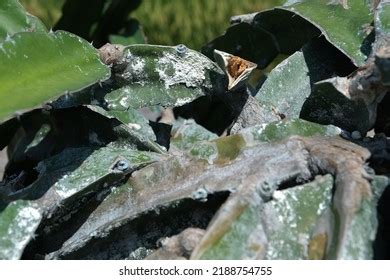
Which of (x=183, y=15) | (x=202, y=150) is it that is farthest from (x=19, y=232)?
(x=183, y=15)

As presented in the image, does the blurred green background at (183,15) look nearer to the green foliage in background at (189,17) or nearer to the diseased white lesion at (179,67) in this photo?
the green foliage in background at (189,17)

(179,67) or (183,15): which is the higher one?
(179,67)

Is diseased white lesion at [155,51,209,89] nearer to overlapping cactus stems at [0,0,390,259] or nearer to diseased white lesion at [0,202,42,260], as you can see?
overlapping cactus stems at [0,0,390,259]

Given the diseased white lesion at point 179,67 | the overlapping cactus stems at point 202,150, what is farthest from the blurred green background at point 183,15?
the diseased white lesion at point 179,67

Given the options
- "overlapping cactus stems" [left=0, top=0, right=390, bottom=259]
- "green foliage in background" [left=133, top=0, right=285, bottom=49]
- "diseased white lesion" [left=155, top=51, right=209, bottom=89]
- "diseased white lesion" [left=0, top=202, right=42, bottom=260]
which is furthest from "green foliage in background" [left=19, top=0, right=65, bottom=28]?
"diseased white lesion" [left=0, top=202, right=42, bottom=260]

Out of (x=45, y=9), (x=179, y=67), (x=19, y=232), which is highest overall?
(x=179, y=67)

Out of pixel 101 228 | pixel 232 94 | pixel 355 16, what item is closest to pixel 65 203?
pixel 101 228

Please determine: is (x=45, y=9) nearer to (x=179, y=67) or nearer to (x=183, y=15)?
(x=183, y=15)

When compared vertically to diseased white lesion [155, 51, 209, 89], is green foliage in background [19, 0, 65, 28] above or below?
below
